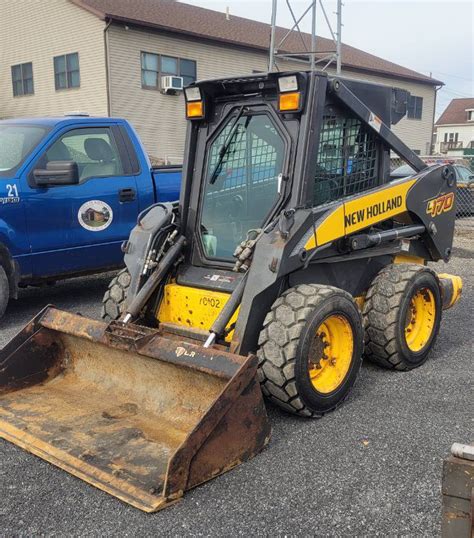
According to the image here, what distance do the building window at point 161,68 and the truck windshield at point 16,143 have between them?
627 inches

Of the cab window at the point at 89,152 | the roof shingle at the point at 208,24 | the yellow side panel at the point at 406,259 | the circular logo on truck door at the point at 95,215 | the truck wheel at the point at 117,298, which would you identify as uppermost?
the roof shingle at the point at 208,24

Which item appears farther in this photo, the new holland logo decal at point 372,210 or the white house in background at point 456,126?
the white house in background at point 456,126

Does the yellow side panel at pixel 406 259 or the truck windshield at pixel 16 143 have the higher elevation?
the truck windshield at pixel 16 143

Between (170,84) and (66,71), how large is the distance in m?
3.93

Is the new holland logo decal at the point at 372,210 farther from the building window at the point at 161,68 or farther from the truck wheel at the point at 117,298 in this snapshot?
the building window at the point at 161,68

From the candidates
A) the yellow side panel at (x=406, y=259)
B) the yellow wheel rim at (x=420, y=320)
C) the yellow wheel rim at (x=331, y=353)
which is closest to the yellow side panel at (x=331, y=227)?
the yellow wheel rim at (x=331, y=353)

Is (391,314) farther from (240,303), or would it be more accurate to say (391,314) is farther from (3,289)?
(3,289)

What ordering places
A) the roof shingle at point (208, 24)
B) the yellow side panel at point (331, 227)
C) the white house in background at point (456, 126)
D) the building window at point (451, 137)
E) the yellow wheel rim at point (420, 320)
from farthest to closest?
the building window at point (451, 137), the white house in background at point (456, 126), the roof shingle at point (208, 24), the yellow wheel rim at point (420, 320), the yellow side panel at point (331, 227)

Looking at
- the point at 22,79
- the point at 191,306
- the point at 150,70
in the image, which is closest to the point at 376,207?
the point at 191,306

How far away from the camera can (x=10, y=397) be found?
13.3ft

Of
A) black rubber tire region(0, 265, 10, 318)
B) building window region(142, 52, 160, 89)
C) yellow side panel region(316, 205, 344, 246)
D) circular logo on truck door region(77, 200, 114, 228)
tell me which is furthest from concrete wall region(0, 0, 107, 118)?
yellow side panel region(316, 205, 344, 246)

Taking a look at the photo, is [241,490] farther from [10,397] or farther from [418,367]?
[418,367]

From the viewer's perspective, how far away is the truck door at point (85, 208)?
6.22 meters

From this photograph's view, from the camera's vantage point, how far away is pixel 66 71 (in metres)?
22.3
